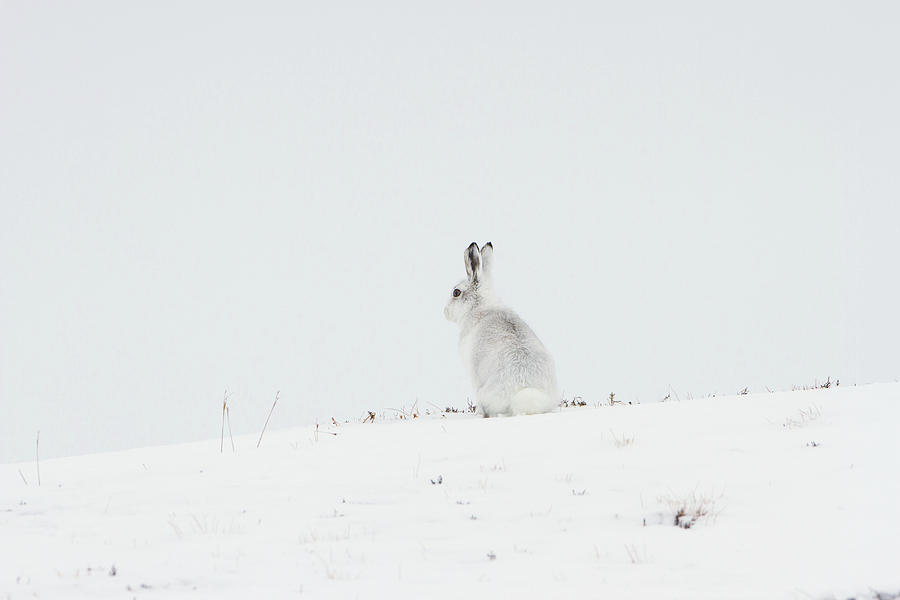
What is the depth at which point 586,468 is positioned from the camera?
7996 millimetres

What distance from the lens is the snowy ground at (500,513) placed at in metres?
5.32

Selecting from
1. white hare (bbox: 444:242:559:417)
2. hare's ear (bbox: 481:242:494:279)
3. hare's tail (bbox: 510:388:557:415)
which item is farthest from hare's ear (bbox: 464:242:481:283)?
hare's tail (bbox: 510:388:557:415)

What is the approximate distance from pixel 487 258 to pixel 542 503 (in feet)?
25.7

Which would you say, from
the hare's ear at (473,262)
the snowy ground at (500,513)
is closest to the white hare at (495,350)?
the hare's ear at (473,262)

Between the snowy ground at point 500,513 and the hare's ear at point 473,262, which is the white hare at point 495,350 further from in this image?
the snowy ground at point 500,513

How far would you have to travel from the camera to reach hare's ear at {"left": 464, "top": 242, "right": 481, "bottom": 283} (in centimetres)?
1409

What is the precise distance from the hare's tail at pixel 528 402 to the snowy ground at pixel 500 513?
161 cm

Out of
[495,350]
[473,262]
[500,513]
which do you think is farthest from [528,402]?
[500,513]

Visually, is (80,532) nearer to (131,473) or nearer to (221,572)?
(221,572)

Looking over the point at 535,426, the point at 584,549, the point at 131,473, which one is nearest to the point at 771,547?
the point at 584,549

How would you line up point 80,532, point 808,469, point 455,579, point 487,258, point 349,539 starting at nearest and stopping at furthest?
point 455,579
point 349,539
point 80,532
point 808,469
point 487,258

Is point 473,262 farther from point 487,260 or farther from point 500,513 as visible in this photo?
point 500,513

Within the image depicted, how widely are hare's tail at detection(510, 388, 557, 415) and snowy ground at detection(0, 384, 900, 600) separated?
1609mm

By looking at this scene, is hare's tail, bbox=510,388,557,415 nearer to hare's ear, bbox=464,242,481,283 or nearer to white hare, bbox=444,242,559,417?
white hare, bbox=444,242,559,417
